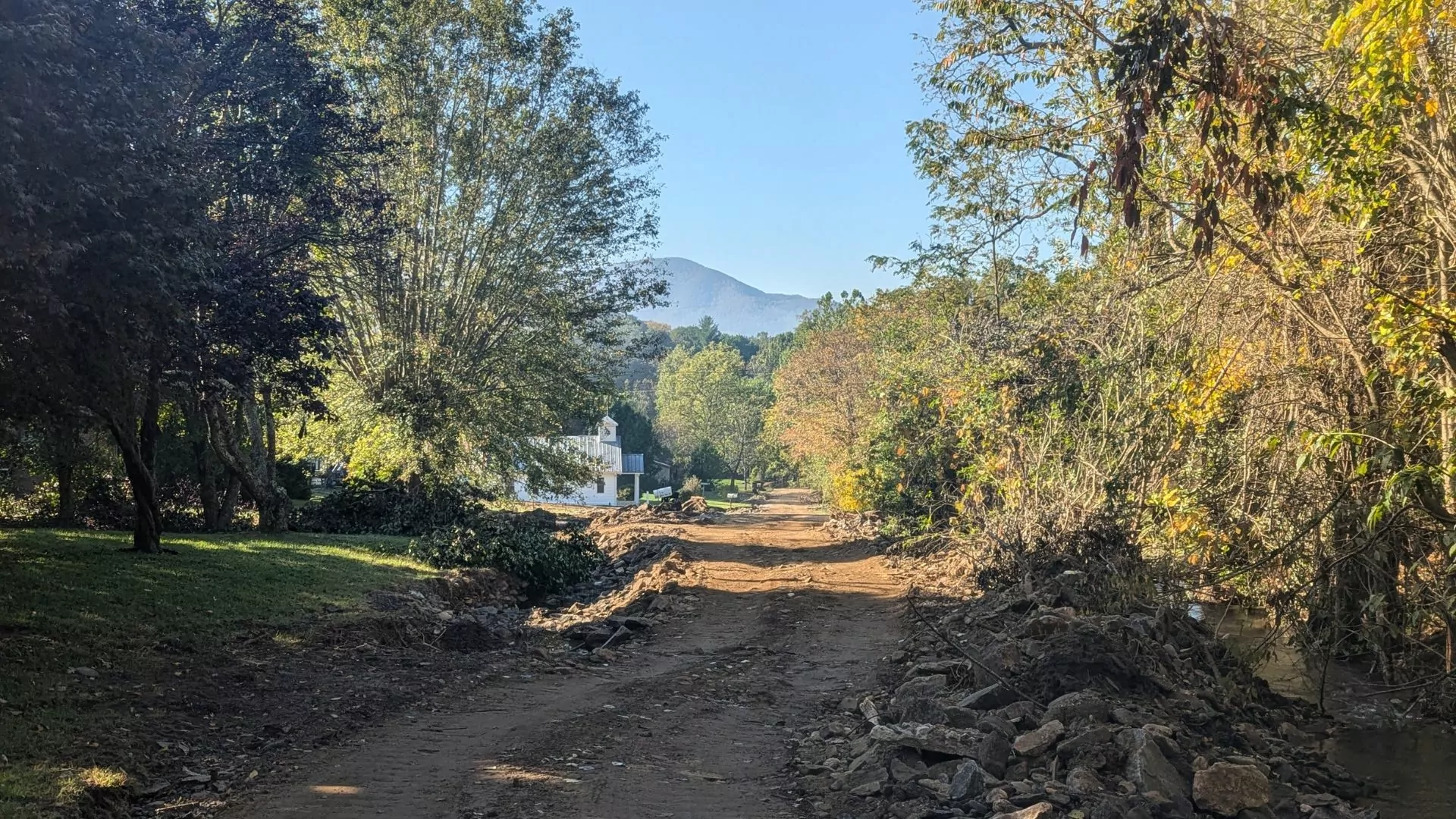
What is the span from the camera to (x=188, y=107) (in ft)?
40.1

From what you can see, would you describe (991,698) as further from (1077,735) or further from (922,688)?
(1077,735)

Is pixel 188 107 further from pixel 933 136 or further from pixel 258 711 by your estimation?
pixel 933 136

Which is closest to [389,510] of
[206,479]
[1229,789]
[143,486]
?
[206,479]

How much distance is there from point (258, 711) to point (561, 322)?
18.4 meters

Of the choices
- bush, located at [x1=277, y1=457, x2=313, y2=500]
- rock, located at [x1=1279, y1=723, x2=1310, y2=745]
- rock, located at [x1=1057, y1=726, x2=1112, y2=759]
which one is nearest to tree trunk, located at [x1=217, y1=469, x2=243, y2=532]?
bush, located at [x1=277, y1=457, x2=313, y2=500]

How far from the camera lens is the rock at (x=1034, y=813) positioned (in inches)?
232

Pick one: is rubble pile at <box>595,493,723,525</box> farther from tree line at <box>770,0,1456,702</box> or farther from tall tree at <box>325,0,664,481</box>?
tree line at <box>770,0,1456,702</box>

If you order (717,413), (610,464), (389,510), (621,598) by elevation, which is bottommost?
(621,598)

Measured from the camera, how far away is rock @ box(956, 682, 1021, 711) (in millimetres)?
8719

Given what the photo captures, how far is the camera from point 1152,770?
6836mm

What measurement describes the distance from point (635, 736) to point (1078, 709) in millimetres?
3621

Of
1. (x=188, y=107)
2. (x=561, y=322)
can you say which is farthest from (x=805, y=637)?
(x=561, y=322)

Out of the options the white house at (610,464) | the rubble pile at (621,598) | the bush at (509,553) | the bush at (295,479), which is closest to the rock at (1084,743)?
the rubble pile at (621,598)

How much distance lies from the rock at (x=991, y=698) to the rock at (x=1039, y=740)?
1075mm
